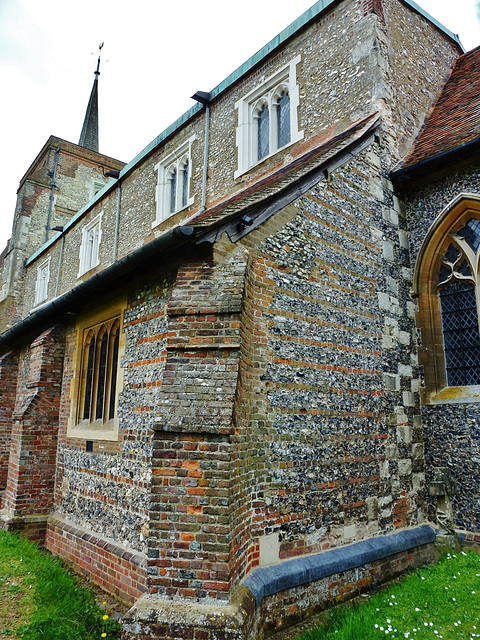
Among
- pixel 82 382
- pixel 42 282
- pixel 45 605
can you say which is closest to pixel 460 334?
pixel 82 382

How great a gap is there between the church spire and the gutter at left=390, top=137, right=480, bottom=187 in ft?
75.5

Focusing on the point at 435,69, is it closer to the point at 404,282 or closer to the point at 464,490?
the point at 404,282

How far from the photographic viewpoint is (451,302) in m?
6.86

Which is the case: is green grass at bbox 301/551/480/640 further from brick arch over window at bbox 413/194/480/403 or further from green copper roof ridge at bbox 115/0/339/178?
green copper roof ridge at bbox 115/0/339/178

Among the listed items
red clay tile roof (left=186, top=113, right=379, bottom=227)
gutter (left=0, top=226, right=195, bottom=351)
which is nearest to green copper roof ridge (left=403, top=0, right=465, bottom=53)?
red clay tile roof (left=186, top=113, right=379, bottom=227)

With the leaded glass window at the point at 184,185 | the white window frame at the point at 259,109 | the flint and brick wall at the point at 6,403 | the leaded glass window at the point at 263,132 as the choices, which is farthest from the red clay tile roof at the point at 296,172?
the flint and brick wall at the point at 6,403

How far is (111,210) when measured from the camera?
A: 14.5 m

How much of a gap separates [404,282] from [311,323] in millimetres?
2446

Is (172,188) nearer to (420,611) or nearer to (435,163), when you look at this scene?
(435,163)

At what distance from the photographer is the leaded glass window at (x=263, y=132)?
375 inches

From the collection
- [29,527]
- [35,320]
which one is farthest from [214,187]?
[29,527]

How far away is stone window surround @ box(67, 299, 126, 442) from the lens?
640 centimetres

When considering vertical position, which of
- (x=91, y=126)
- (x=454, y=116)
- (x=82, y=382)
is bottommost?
(x=82, y=382)

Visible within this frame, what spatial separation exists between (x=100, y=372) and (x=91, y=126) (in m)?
24.6
